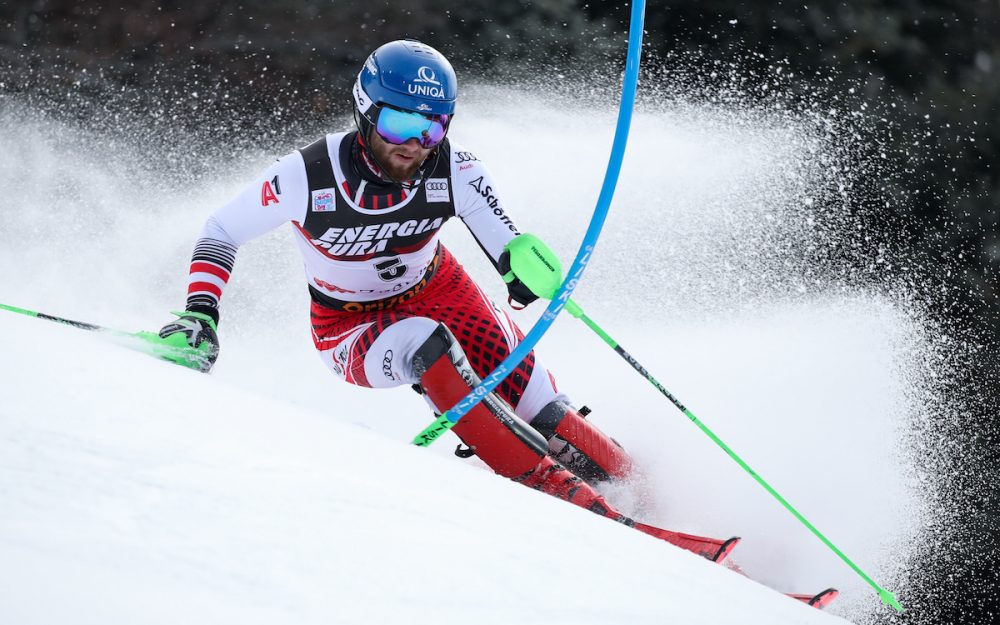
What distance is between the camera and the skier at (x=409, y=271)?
2.36m

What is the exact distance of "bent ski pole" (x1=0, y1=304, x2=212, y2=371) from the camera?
7.11ft

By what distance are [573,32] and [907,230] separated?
4082mm

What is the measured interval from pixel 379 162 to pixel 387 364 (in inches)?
24.7

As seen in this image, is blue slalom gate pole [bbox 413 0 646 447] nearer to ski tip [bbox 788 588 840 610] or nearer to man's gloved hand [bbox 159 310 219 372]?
man's gloved hand [bbox 159 310 219 372]

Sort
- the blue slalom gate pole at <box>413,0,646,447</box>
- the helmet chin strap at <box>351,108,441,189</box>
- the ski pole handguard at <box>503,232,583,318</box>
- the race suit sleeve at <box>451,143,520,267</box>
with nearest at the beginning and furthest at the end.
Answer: the blue slalom gate pole at <box>413,0,646,447</box> → the ski pole handguard at <box>503,232,583,318</box> → the helmet chin strap at <box>351,108,441,189</box> → the race suit sleeve at <box>451,143,520,267</box>

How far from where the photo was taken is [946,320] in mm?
7078

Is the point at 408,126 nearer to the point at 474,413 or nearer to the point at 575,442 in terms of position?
the point at 474,413

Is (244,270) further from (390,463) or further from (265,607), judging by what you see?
(265,607)

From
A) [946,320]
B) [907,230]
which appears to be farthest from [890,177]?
[946,320]

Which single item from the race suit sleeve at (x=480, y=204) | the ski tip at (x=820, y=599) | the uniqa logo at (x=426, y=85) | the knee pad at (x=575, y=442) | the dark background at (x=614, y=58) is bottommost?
the ski tip at (x=820, y=599)

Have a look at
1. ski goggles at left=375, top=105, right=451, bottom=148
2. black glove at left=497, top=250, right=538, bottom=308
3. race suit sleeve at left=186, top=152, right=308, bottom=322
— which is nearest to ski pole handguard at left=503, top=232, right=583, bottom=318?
black glove at left=497, top=250, right=538, bottom=308

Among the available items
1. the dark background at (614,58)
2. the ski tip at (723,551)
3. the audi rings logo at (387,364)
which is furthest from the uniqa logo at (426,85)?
the dark background at (614,58)

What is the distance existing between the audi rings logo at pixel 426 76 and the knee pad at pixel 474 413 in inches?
28.5

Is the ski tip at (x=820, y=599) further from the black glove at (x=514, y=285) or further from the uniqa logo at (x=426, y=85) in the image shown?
the uniqa logo at (x=426, y=85)
